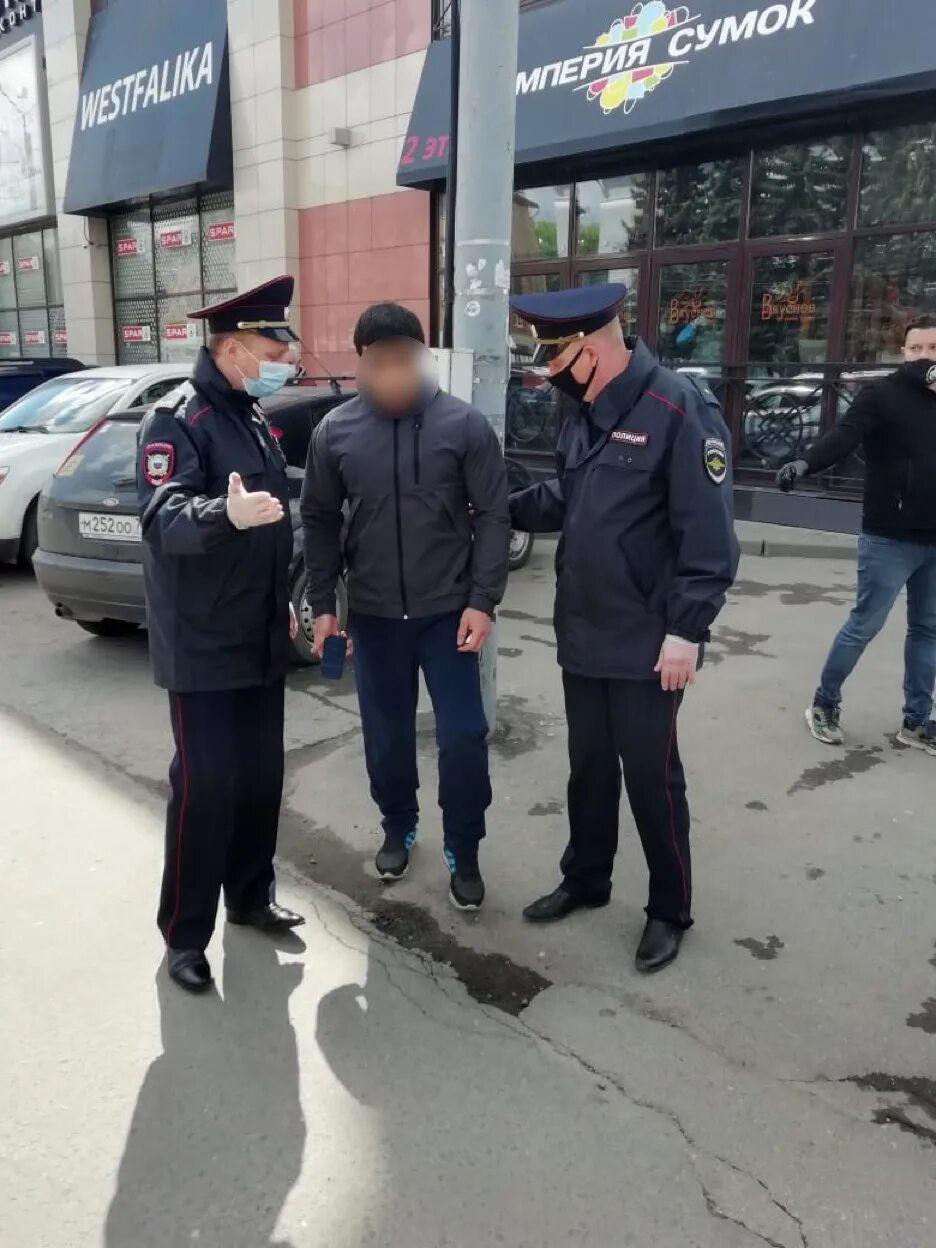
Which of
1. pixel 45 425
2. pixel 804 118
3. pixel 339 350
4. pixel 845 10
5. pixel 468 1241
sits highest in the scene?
pixel 845 10

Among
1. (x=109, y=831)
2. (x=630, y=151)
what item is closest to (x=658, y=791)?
(x=109, y=831)

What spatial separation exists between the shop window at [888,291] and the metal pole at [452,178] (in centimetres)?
657

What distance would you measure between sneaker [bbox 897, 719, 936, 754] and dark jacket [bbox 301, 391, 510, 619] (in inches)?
95.7

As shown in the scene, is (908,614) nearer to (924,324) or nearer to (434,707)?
(924,324)

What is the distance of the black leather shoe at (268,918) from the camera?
3.12 m

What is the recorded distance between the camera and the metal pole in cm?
397

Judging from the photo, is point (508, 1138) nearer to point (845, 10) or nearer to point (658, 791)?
point (658, 791)

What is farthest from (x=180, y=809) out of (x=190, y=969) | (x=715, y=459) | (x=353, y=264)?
(x=353, y=264)

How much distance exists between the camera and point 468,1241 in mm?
2002

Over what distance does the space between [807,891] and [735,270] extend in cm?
864

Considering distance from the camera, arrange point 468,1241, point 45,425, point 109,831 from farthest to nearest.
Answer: point 45,425, point 109,831, point 468,1241

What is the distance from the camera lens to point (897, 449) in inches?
168

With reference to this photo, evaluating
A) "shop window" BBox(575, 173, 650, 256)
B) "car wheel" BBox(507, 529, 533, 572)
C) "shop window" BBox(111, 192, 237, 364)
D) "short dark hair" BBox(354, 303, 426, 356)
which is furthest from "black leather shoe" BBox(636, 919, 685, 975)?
"shop window" BBox(111, 192, 237, 364)

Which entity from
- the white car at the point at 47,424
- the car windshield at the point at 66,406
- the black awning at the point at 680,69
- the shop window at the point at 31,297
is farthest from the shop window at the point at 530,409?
the shop window at the point at 31,297
